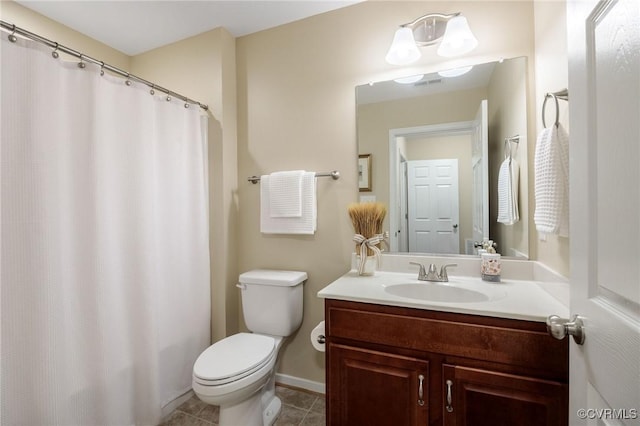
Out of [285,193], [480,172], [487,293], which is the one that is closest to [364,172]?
[285,193]

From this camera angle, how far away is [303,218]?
6.03ft

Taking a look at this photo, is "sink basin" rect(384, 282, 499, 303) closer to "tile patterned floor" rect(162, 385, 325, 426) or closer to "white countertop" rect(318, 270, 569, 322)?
"white countertop" rect(318, 270, 569, 322)

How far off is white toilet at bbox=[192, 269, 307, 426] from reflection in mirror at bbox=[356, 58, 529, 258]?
724 millimetres

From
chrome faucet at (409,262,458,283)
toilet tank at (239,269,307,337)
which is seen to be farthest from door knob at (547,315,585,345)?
toilet tank at (239,269,307,337)

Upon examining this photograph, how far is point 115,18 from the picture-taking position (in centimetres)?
188

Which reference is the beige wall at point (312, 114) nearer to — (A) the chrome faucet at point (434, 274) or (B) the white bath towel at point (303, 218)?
(B) the white bath towel at point (303, 218)

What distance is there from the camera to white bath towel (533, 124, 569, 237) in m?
1.04

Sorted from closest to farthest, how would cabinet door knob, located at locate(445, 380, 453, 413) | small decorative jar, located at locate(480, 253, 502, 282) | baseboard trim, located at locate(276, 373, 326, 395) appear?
1. cabinet door knob, located at locate(445, 380, 453, 413)
2. small decorative jar, located at locate(480, 253, 502, 282)
3. baseboard trim, located at locate(276, 373, 326, 395)

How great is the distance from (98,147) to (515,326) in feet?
6.30

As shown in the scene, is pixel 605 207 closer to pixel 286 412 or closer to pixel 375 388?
pixel 375 388

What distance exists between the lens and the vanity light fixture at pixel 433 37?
146cm

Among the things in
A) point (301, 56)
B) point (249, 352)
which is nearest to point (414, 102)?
Result: point (301, 56)

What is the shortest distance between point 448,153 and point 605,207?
108cm

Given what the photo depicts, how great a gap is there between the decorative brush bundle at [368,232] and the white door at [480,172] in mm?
494
